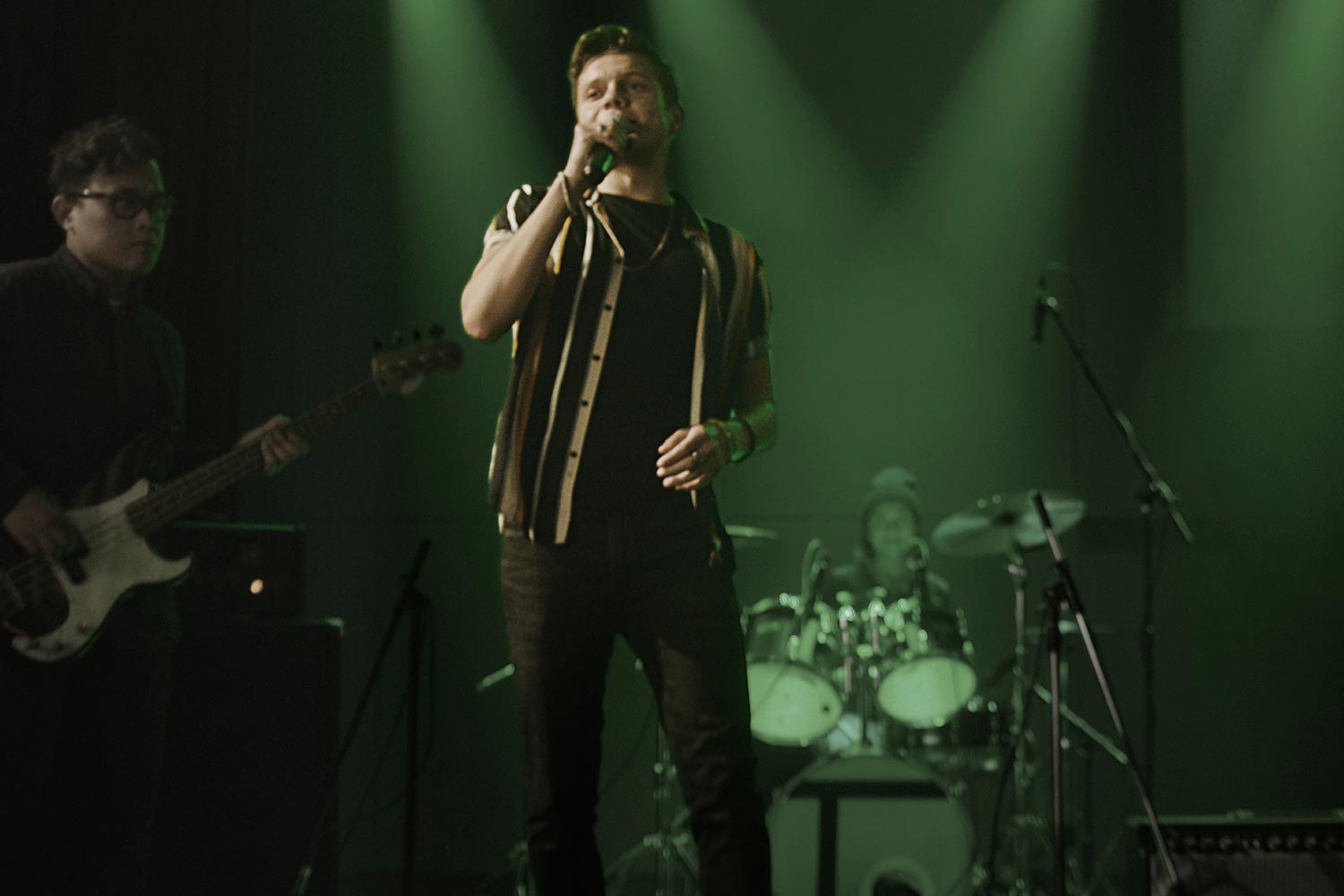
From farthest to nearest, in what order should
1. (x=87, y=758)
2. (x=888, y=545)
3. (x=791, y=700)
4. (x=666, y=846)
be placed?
1. (x=888, y=545)
2. (x=791, y=700)
3. (x=666, y=846)
4. (x=87, y=758)

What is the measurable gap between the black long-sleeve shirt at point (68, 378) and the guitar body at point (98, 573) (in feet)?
0.30

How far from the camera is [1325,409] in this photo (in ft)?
18.7

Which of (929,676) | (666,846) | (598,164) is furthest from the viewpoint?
(929,676)

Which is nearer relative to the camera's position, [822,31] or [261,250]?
[261,250]

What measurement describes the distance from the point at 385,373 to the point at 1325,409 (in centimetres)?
434

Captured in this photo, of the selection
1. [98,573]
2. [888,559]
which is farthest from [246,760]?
[888,559]

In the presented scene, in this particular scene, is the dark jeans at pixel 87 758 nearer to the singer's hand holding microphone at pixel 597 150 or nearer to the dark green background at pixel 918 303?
the singer's hand holding microphone at pixel 597 150

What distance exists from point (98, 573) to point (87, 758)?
41 cm

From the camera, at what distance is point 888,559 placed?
18.5 ft

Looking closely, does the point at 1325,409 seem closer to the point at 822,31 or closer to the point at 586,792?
the point at 822,31

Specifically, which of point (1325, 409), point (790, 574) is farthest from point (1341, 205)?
point (790, 574)

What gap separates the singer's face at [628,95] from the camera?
2395 mm

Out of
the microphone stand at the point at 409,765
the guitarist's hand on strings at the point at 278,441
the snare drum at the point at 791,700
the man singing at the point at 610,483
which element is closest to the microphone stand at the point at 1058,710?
the man singing at the point at 610,483

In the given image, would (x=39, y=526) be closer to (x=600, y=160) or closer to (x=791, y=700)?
(x=600, y=160)
